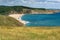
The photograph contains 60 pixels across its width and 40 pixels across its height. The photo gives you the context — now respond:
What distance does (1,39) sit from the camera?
47.5 feet

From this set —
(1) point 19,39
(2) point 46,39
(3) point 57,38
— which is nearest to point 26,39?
(1) point 19,39

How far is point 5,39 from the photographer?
14.6m

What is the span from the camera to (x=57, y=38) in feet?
52.0

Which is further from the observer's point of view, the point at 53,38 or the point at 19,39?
the point at 53,38

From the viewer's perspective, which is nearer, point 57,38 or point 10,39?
point 10,39

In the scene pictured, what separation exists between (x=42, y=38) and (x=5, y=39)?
2.73m

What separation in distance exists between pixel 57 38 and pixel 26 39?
93.7 inches

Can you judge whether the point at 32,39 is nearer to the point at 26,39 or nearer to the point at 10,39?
the point at 26,39

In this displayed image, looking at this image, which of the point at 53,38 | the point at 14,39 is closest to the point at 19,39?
the point at 14,39

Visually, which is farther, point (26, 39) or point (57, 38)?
point (57, 38)

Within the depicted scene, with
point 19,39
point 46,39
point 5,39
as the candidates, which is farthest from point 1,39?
point 46,39

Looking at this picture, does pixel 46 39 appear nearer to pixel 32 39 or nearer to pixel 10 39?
pixel 32 39

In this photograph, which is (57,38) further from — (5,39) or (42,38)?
(5,39)

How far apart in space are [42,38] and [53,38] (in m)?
0.76
